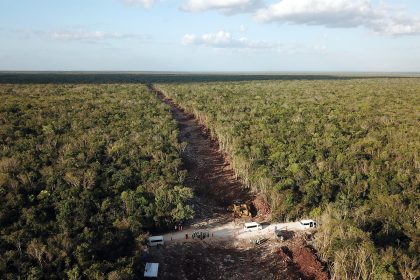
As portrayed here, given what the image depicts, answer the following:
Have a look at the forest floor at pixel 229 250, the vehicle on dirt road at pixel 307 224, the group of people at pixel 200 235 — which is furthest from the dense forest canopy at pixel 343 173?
the group of people at pixel 200 235

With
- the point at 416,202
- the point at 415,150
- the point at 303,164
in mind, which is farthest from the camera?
the point at 415,150

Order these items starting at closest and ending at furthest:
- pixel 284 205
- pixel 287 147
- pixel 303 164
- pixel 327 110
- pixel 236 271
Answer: pixel 236 271, pixel 284 205, pixel 303 164, pixel 287 147, pixel 327 110

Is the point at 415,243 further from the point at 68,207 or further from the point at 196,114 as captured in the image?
the point at 196,114

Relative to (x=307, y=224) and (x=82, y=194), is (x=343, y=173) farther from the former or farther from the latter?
(x=82, y=194)

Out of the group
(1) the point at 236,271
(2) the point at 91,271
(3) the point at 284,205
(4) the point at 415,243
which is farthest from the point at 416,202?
(2) the point at 91,271

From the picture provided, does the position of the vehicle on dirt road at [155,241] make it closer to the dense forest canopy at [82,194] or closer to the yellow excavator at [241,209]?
the dense forest canopy at [82,194]

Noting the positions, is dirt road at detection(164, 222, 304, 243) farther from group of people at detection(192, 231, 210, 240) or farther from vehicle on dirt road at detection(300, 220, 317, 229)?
vehicle on dirt road at detection(300, 220, 317, 229)

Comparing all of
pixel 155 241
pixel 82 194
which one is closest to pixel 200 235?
pixel 155 241
